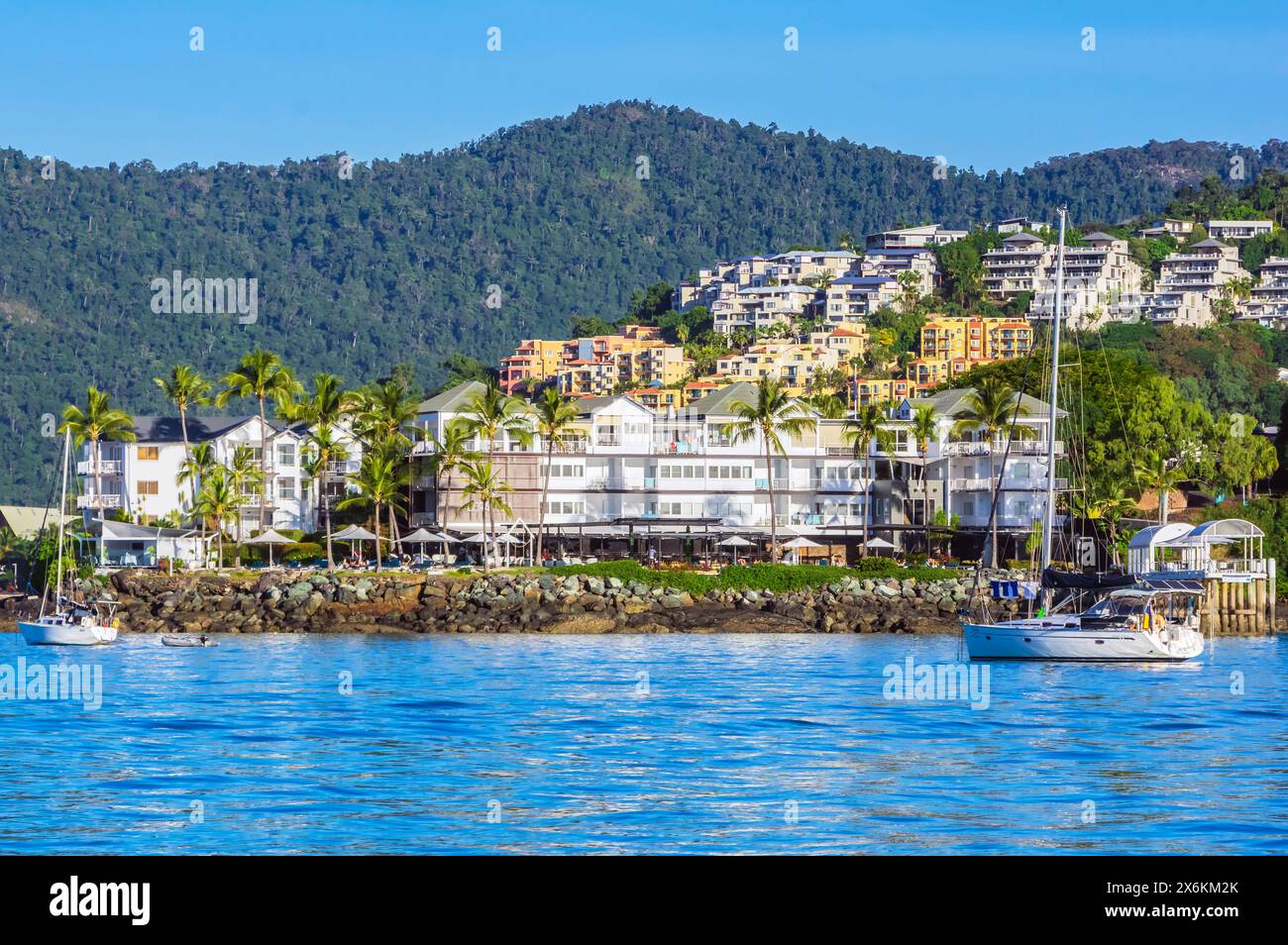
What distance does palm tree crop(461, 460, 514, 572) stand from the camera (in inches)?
3312

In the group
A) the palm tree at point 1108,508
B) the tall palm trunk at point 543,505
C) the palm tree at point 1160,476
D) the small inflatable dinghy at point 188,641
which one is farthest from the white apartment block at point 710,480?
the small inflatable dinghy at point 188,641

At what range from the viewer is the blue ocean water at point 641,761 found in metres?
22.1

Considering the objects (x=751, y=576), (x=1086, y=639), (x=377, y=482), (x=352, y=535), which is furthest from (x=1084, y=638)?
(x=352, y=535)

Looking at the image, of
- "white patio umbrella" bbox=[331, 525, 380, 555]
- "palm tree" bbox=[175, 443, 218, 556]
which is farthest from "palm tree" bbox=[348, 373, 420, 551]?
"palm tree" bbox=[175, 443, 218, 556]

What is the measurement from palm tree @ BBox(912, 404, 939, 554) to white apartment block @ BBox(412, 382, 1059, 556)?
18 centimetres

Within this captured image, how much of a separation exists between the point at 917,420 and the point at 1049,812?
70.4 metres

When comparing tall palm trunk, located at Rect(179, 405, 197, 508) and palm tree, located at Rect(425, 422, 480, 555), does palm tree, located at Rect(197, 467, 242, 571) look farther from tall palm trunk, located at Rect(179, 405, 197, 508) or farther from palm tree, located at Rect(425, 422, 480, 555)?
palm tree, located at Rect(425, 422, 480, 555)

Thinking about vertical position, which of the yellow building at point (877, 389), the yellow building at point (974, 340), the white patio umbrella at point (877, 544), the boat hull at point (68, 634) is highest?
the yellow building at point (974, 340)

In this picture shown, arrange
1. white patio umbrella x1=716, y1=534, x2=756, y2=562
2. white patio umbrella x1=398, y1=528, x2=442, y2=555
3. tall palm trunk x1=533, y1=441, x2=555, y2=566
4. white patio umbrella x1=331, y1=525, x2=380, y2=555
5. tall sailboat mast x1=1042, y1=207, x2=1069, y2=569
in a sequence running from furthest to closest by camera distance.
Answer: white patio umbrella x1=398, y1=528, x2=442, y2=555 < tall palm trunk x1=533, y1=441, x2=555, y2=566 < white patio umbrella x1=331, y1=525, x2=380, y2=555 < white patio umbrella x1=716, y1=534, x2=756, y2=562 < tall sailboat mast x1=1042, y1=207, x2=1069, y2=569

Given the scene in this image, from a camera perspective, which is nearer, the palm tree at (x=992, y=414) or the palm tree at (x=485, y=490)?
the palm tree at (x=485, y=490)

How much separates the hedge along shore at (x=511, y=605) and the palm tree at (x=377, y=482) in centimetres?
724

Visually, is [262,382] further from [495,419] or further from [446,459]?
[495,419]

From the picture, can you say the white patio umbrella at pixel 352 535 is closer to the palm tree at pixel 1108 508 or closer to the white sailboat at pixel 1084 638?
the palm tree at pixel 1108 508
